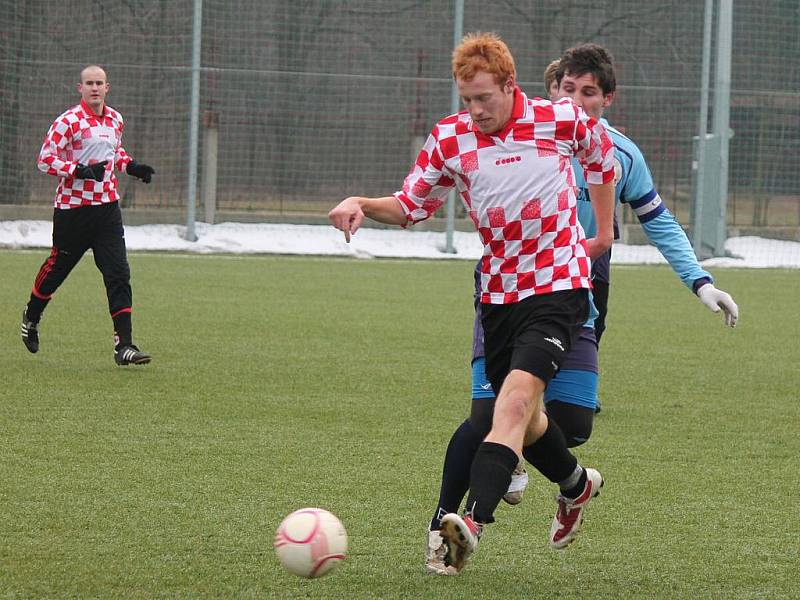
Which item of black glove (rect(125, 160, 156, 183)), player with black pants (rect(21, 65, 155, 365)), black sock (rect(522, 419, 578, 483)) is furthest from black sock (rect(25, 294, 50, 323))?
black sock (rect(522, 419, 578, 483))

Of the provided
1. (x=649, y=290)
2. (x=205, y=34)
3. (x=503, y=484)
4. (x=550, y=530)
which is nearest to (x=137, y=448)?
(x=550, y=530)

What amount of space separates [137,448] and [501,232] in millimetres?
2489

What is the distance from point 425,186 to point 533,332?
0.62 meters

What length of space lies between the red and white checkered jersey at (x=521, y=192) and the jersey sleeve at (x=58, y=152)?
490cm

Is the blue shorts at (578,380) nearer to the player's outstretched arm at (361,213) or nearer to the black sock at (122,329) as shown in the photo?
the player's outstretched arm at (361,213)

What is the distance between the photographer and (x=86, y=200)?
8.65 metres

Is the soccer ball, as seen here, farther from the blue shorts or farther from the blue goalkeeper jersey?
the blue goalkeeper jersey

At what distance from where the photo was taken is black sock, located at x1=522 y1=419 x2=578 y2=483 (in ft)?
13.7

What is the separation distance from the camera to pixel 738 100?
1994cm

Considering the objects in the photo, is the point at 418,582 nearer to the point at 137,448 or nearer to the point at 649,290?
the point at 137,448

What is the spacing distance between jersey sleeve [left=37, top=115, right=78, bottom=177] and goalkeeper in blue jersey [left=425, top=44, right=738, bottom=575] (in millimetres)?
4354

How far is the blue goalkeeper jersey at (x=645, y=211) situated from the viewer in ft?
15.4

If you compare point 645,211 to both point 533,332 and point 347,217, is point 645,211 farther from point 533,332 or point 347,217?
point 347,217

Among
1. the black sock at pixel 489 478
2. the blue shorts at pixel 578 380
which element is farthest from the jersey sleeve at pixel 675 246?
the black sock at pixel 489 478
